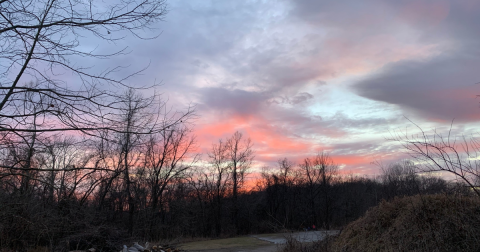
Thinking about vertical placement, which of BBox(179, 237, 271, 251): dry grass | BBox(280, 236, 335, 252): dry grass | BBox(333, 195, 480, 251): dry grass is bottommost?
BBox(179, 237, 271, 251): dry grass

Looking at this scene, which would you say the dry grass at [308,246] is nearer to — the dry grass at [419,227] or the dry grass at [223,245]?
the dry grass at [419,227]

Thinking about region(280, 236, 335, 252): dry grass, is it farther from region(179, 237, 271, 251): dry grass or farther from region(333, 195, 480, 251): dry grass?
region(179, 237, 271, 251): dry grass

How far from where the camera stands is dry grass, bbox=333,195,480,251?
20.6 ft

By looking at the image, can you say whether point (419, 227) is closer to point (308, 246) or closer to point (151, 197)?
point (308, 246)

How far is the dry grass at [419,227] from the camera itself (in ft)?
20.6

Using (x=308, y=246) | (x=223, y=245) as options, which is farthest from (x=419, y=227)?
(x=223, y=245)

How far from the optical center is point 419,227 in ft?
23.6

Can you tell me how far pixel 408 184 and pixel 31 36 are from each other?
11.3 m

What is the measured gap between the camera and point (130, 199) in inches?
844

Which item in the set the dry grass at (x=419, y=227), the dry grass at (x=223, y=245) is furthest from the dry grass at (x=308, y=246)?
the dry grass at (x=223, y=245)

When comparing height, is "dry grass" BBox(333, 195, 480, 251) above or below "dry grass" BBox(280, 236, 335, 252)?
above

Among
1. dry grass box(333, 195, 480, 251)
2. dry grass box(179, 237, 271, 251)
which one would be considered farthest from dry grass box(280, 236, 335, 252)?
dry grass box(179, 237, 271, 251)

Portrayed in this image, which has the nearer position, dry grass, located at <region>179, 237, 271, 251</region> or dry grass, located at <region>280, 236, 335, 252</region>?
dry grass, located at <region>280, 236, 335, 252</region>

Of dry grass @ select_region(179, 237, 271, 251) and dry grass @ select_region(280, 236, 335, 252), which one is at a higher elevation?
dry grass @ select_region(280, 236, 335, 252)
